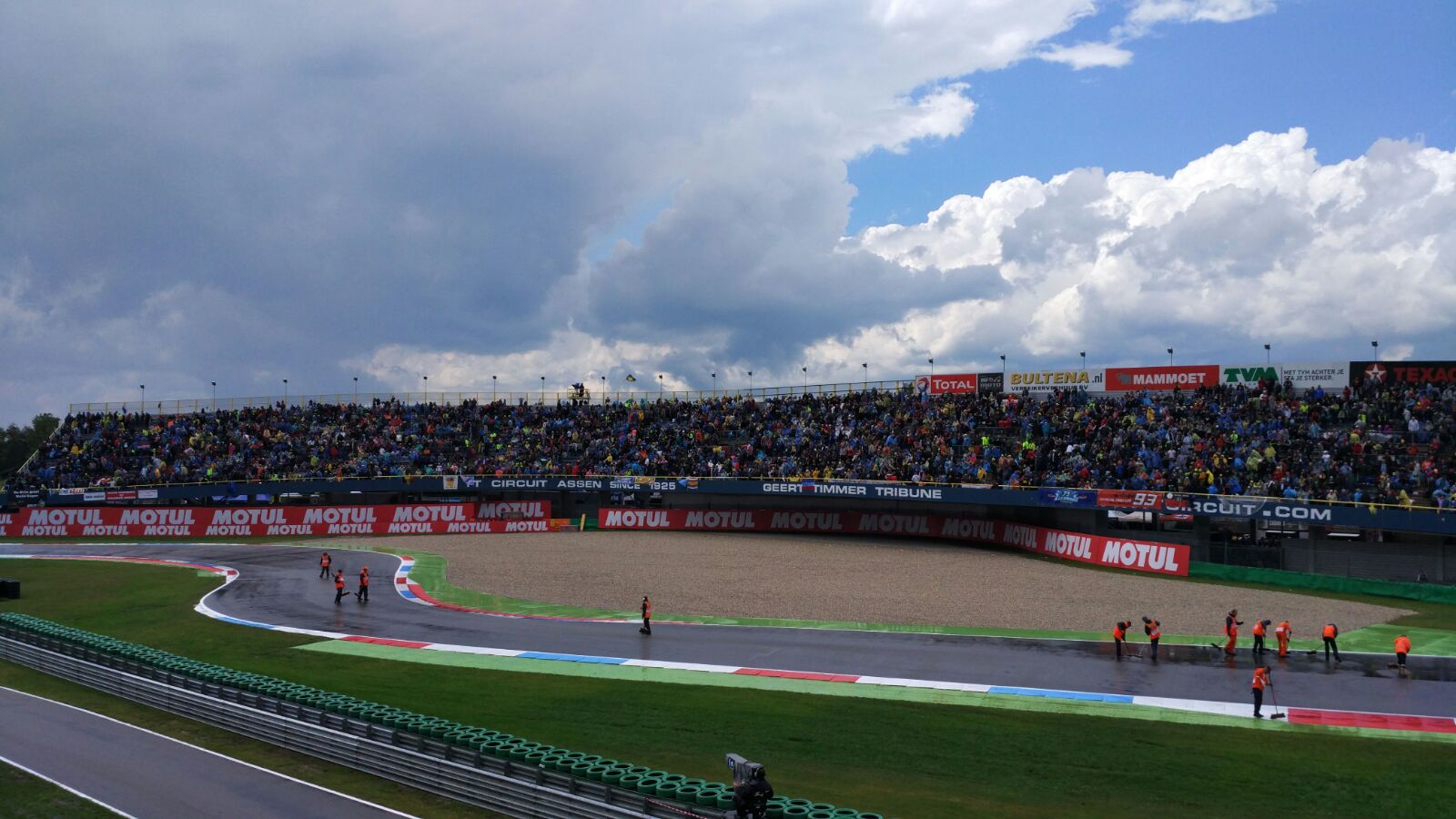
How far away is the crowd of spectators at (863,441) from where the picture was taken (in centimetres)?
4259

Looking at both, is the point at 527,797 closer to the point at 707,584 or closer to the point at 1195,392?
the point at 707,584

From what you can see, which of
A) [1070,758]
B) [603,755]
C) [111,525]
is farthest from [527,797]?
[111,525]

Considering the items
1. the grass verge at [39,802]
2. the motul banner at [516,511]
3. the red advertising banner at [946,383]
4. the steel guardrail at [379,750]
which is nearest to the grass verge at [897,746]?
the steel guardrail at [379,750]

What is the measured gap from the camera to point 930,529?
55.4 m

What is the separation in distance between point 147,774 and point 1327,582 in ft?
132

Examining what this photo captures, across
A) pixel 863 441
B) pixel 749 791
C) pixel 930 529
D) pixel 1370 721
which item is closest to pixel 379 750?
pixel 749 791

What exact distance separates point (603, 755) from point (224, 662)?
14.5 meters

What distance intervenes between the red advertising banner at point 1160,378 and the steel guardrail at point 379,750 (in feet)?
158

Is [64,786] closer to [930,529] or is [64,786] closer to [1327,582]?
[1327,582]

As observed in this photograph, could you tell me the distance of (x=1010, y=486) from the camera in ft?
159

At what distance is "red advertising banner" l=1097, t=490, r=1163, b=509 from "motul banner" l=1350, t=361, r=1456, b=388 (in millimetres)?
13921

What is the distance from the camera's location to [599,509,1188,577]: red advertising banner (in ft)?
138

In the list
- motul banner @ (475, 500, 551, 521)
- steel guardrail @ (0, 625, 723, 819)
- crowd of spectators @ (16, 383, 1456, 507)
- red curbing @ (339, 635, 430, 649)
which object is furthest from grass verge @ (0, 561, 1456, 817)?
motul banner @ (475, 500, 551, 521)

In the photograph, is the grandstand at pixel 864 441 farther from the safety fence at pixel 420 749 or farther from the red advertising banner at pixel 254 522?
the safety fence at pixel 420 749
